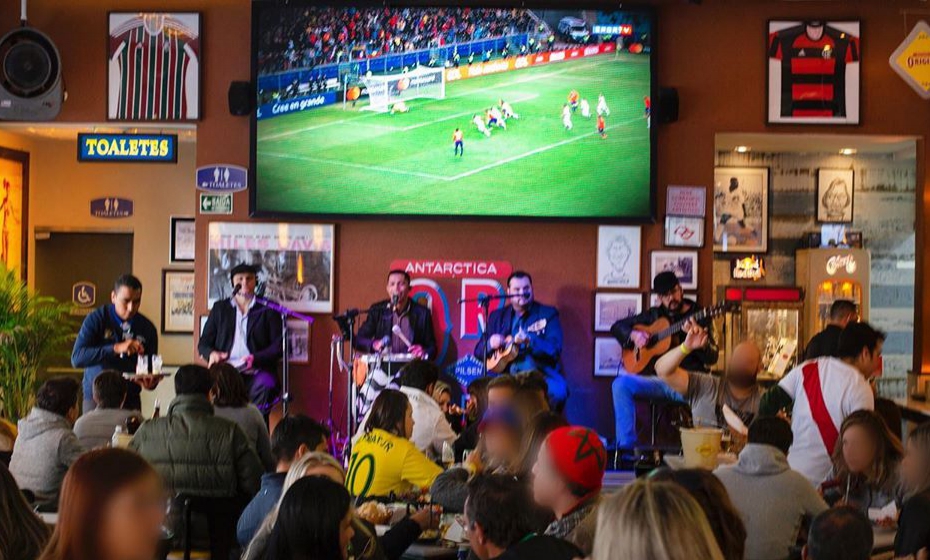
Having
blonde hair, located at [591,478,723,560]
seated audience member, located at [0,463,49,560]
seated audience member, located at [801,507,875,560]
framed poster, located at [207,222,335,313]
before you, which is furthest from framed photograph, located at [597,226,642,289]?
blonde hair, located at [591,478,723,560]

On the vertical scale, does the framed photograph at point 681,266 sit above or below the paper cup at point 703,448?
above

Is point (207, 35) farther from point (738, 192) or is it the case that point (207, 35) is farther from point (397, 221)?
point (738, 192)

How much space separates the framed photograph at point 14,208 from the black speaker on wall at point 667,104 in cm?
666

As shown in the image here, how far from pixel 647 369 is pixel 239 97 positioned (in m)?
4.25

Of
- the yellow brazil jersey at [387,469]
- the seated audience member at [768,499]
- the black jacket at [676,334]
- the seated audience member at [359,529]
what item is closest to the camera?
the seated audience member at [359,529]

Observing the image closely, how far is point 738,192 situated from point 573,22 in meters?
3.61

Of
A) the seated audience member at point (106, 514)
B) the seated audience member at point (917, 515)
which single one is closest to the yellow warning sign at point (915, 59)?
the seated audience member at point (917, 515)

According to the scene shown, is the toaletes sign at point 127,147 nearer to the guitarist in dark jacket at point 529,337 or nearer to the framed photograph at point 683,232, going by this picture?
the guitarist in dark jacket at point 529,337

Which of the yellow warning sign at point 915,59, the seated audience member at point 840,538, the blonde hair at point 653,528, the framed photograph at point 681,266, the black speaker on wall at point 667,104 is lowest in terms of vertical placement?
the seated audience member at point 840,538

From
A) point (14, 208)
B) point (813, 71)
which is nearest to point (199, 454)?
point (813, 71)

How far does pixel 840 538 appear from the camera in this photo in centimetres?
386

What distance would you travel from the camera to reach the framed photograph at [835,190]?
528 inches

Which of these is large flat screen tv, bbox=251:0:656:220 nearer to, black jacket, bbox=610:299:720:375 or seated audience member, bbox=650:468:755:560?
black jacket, bbox=610:299:720:375

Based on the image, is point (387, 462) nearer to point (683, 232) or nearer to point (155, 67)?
point (683, 232)
